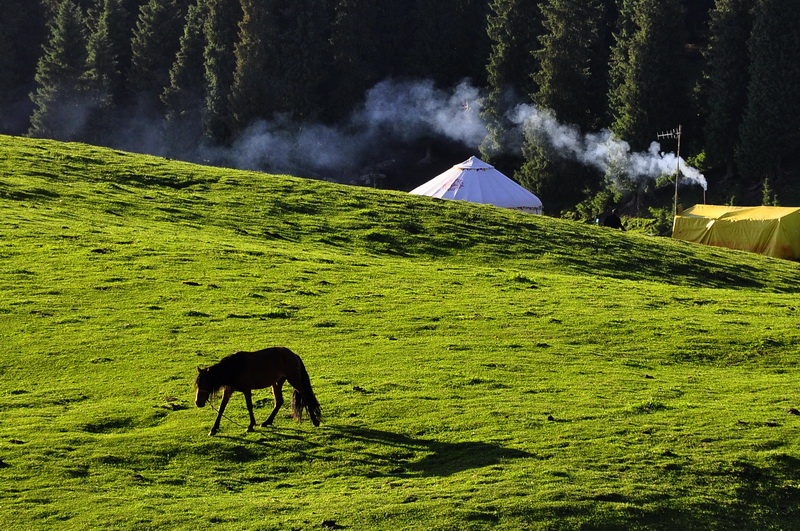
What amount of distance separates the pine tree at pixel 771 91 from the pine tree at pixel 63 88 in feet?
189

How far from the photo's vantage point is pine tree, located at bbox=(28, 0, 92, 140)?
93062 millimetres

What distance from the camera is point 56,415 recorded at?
17047 mm

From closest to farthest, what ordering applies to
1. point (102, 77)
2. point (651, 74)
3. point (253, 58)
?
point (651, 74), point (253, 58), point (102, 77)

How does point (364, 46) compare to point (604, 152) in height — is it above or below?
above

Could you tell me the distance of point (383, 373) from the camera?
1947cm

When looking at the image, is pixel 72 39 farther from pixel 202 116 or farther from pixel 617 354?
pixel 617 354

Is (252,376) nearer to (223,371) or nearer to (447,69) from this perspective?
(223,371)

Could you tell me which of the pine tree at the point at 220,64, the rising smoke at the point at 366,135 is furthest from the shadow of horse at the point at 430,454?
the pine tree at the point at 220,64

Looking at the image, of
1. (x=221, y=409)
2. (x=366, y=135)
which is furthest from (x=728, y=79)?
(x=221, y=409)

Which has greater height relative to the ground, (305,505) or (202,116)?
(202,116)

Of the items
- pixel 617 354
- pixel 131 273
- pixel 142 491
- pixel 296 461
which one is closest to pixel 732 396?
pixel 617 354

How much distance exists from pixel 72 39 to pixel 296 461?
87052mm

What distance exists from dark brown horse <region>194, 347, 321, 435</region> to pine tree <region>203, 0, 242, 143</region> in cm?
7008

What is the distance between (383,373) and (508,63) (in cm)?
6424
